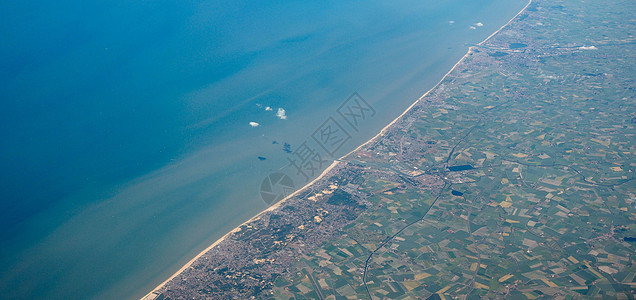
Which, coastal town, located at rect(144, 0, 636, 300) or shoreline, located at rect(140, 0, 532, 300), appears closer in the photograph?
coastal town, located at rect(144, 0, 636, 300)

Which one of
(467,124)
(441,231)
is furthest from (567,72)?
(441,231)

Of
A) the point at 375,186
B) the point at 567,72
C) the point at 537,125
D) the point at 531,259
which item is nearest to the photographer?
the point at 531,259

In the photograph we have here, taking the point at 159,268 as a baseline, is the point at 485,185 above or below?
below

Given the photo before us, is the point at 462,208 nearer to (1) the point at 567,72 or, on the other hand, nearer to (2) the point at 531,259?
(2) the point at 531,259

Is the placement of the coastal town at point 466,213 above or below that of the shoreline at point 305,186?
below

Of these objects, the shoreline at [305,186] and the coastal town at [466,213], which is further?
the shoreline at [305,186]

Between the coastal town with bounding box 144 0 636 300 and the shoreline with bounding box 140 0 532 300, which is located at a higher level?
the shoreline with bounding box 140 0 532 300

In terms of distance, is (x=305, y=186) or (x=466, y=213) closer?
(x=466, y=213)

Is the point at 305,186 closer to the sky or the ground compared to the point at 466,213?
closer to the sky
